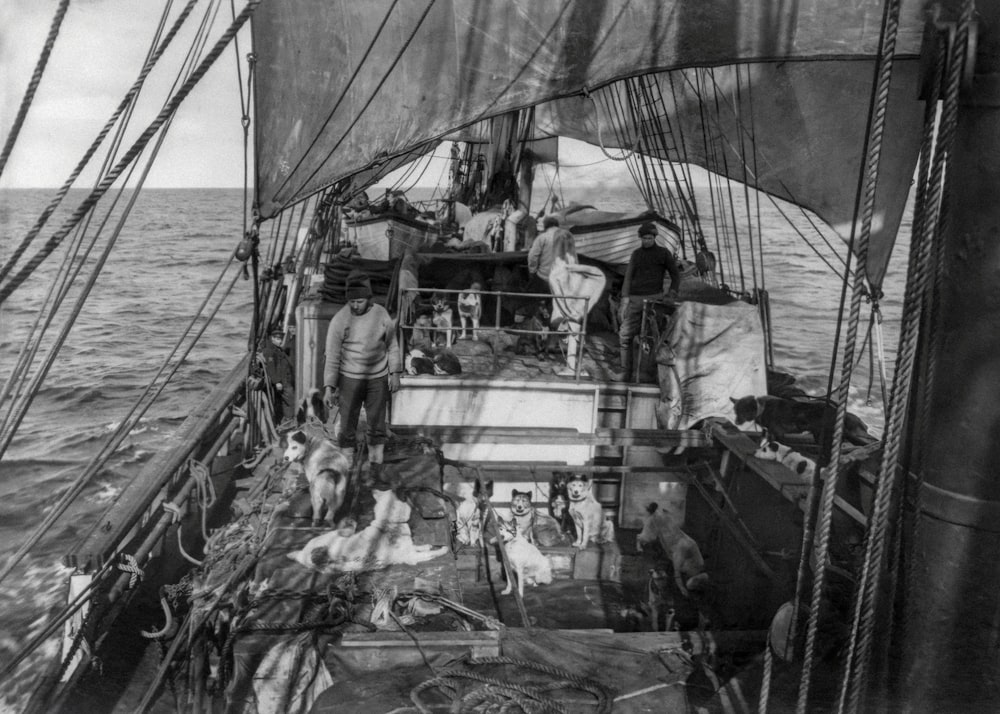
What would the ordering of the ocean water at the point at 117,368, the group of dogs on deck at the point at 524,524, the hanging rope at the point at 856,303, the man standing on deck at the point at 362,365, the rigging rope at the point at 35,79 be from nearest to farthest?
the hanging rope at the point at 856,303 < the rigging rope at the point at 35,79 < the group of dogs on deck at the point at 524,524 < the man standing on deck at the point at 362,365 < the ocean water at the point at 117,368

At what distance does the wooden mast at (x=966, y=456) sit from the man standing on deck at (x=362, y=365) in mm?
5311

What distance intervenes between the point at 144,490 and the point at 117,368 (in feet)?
61.8

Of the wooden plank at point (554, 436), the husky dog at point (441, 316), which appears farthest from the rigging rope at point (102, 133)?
the husky dog at point (441, 316)

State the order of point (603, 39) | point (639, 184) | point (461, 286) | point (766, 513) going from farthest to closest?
point (639, 184), point (461, 286), point (766, 513), point (603, 39)

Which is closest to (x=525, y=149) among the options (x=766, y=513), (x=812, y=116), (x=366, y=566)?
(x=812, y=116)

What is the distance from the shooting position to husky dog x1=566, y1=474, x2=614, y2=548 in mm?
7378

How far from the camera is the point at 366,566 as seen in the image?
19.0 ft

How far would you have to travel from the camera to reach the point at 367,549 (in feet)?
19.7

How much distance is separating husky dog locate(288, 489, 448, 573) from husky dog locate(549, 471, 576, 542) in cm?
210

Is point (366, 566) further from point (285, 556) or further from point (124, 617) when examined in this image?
point (124, 617)

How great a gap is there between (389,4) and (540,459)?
4.96 m

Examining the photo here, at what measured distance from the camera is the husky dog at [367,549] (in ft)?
19.0

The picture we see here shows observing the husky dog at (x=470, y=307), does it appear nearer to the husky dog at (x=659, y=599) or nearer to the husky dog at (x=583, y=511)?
the husky dog at (x=583, y=511)

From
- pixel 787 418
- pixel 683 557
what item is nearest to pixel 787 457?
pixel 787 418
